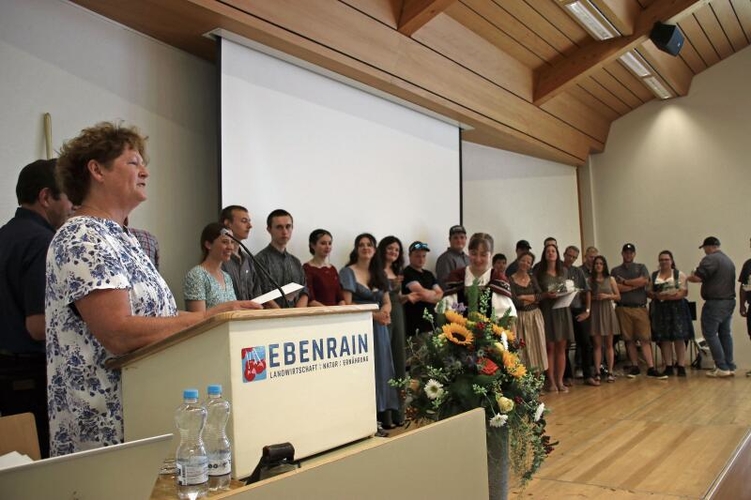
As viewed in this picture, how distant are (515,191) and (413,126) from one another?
2.42 metres

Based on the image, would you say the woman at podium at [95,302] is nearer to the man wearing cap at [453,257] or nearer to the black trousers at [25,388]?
the black trousers at [25,388]

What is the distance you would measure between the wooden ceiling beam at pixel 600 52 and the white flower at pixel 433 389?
16.1 ft

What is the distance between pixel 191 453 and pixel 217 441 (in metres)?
0.07

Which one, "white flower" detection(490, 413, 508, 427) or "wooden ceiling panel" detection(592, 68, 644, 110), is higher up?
"wooden ceiling panel" detection(592, 68, 644, 110)

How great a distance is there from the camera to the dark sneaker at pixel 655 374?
21.1 feet

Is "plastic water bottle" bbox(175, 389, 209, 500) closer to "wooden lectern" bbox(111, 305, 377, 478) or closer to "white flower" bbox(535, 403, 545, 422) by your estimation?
"wooden lectern" bbox(111, 305, 377, 478)

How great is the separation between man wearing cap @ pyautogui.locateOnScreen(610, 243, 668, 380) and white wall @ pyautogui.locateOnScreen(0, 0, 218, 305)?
4.68 m

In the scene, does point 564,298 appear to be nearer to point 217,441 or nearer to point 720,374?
point 720,374

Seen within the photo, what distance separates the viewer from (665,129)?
839cm

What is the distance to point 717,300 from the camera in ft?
20.8

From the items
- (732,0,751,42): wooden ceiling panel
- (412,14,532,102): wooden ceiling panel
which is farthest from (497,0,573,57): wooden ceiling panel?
(732,0,751,42): wooden ceiling panel

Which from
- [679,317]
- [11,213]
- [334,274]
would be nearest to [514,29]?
[334,274]

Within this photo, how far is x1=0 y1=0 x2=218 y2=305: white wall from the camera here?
2.94 meters

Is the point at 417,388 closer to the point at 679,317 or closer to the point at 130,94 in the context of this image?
the point at 130,94
